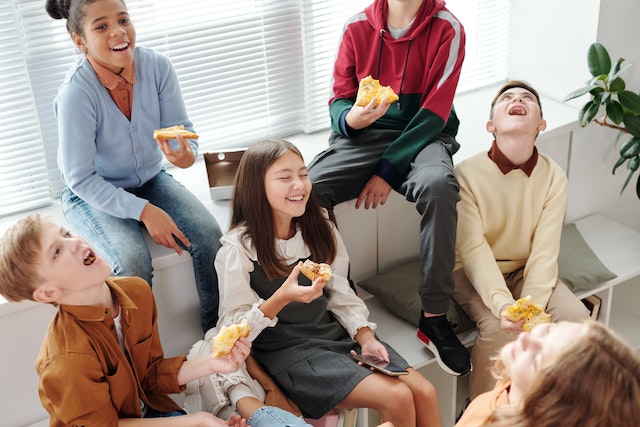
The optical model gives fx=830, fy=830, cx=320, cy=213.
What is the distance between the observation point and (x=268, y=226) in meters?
2.47

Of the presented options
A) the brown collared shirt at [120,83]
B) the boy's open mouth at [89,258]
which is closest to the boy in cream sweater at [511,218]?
the brown collared shirt at [120,83]

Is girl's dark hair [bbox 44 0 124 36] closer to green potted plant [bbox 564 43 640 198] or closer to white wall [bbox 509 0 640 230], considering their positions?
green potted plant [bbox 564 43 640 198]

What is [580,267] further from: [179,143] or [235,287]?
[179,143]

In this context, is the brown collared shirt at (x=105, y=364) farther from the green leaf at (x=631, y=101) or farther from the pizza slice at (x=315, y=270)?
the green leaf at (x=631, y=101)

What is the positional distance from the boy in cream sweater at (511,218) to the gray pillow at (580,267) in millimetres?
109

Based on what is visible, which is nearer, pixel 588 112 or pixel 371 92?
pixel 371 92

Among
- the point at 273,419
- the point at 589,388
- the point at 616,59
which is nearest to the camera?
the point at 589,388

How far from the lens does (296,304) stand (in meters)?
2.52

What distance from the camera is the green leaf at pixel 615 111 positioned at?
3057mm

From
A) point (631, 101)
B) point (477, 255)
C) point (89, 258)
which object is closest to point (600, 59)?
point (631, 101)

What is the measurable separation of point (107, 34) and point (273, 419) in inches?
46.7

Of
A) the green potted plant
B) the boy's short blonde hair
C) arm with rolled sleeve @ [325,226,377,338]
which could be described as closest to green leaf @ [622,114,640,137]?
the green potted plant

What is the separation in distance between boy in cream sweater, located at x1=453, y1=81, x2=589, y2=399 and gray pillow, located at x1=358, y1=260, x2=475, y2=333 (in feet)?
0.18

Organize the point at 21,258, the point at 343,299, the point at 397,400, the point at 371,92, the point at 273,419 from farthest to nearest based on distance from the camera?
the point at 371,92
the point at 343,299
the point at 397,400
the point at 273,419
the point at 21,258
